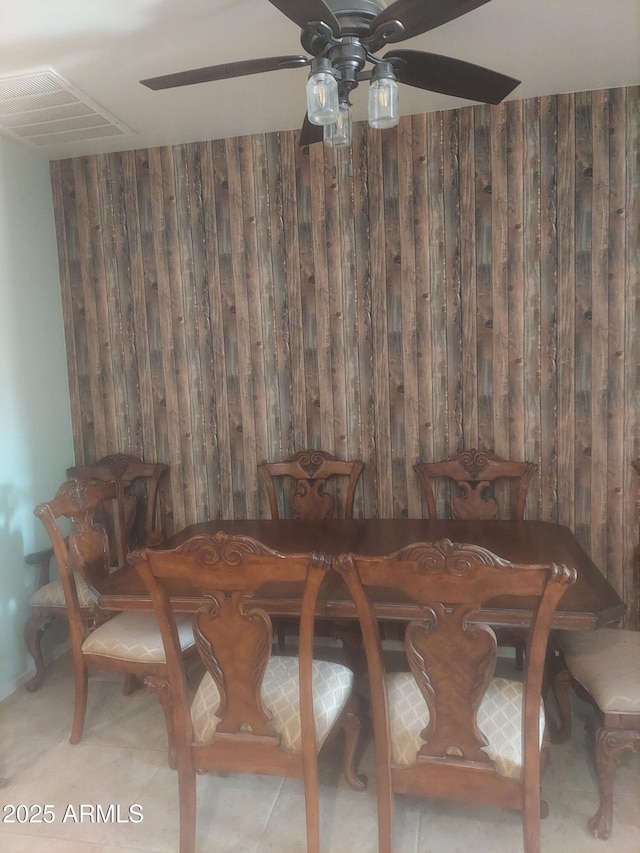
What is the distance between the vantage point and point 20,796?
2162mm

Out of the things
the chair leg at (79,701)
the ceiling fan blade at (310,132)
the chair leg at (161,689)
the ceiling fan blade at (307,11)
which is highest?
the ceiling fan blade at (307,11)

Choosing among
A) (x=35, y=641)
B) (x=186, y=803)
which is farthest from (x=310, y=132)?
(x=35, y=641)

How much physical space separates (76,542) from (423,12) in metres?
2.14

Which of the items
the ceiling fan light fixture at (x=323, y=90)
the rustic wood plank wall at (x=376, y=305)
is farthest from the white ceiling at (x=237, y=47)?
the ceiling fan light fixture at (x=323, y=90)

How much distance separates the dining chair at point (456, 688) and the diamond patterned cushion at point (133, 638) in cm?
86

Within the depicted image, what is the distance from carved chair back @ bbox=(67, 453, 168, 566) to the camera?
10.00 ft

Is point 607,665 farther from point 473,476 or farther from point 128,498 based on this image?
point 128,498

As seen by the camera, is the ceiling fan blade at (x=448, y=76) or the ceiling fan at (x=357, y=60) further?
the ceiling fan blade at (x=448, y=76)

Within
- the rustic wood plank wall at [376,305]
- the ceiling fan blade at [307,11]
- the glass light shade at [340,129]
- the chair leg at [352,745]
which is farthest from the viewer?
the rustic wood plank wall at [376,305]

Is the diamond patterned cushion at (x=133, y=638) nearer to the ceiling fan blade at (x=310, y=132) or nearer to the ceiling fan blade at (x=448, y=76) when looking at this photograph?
the ceiling fan blade at (x=310, y=132)

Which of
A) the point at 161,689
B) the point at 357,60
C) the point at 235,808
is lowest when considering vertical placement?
the point at 235,808

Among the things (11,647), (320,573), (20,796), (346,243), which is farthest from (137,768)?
(346,243)

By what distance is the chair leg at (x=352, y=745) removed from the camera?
2008 millimetres

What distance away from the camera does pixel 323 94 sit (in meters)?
1.49
